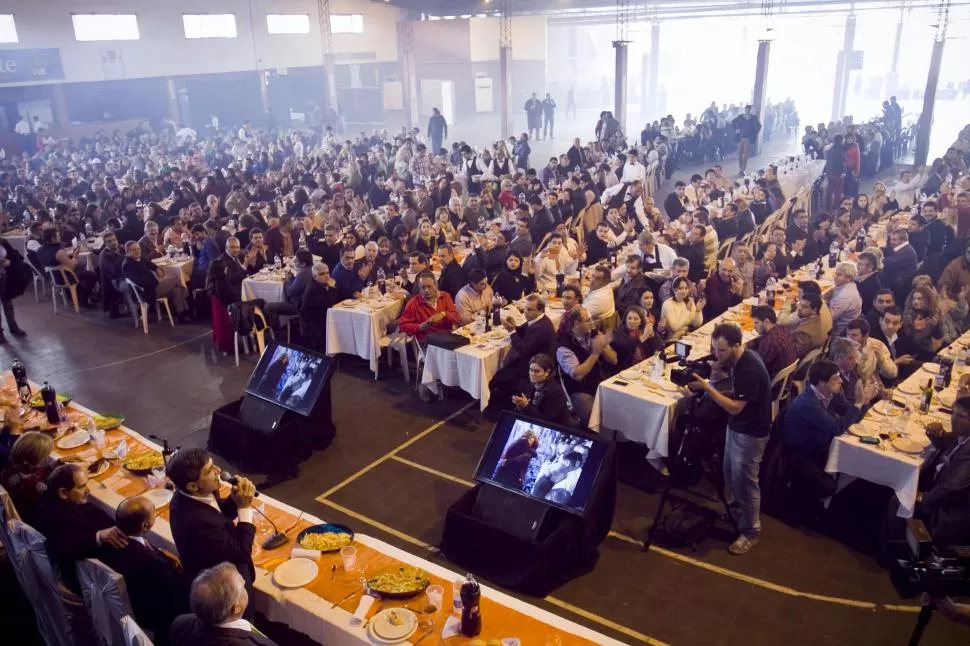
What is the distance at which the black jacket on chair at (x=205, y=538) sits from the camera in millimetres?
3357

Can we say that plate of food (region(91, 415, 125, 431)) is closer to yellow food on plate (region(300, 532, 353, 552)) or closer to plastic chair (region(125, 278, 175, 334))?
yellow food on plate (region(300, 532, 353, 552))

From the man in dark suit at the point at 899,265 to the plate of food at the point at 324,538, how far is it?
7007mm

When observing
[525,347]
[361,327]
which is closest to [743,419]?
[525,347]

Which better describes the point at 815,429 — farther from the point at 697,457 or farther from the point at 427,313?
the point at 427,313

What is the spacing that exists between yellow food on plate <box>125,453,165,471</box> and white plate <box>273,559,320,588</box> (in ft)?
5.30

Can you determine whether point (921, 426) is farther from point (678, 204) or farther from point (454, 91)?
point (454, 91)

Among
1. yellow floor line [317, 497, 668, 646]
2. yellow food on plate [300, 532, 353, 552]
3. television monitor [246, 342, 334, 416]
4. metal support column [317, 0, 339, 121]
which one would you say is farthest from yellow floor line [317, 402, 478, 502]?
metal support column [317, 0, 339, 121]

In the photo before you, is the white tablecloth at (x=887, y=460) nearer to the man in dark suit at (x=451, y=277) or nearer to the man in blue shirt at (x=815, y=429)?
the man in blue shirt at (x=815, y=429)

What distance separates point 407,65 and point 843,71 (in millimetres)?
18843

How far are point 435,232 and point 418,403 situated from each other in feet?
11.4

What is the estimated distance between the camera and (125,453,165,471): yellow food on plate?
4807 millimetres

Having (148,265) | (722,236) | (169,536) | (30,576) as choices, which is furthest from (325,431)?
(722,236)

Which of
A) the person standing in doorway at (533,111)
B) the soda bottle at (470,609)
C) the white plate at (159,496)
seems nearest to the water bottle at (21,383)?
the white plate at (159,496)

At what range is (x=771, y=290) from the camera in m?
7.73
